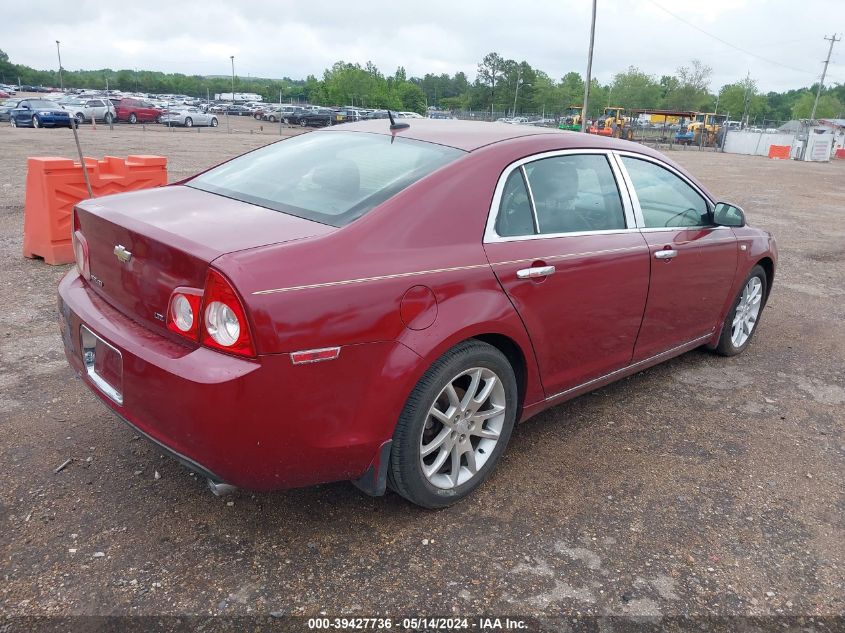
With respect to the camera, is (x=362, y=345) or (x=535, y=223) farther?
(x=535, y=223)

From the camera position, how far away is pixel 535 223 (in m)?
3.15

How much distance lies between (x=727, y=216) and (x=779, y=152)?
147 ft

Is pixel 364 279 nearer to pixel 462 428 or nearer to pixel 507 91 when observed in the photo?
pixel 462 428

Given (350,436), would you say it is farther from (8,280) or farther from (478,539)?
(8,280)

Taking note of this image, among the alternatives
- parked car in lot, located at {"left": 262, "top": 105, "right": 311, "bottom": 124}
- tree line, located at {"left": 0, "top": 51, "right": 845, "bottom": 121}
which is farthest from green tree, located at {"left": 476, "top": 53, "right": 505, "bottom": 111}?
parked car in lot, located at {"left": 262, "top": 105, "right": 311, "bottom": 124}

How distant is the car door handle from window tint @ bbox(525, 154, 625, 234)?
20 cm

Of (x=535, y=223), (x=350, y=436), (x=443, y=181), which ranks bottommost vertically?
(x=350, y=436)

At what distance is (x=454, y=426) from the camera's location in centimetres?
286

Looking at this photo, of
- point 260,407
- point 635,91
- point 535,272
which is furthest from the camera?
point 635,91

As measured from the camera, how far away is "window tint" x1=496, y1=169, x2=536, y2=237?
9.82 ft

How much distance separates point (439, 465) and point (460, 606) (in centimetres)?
60

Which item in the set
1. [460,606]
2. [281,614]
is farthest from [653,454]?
[281,614]

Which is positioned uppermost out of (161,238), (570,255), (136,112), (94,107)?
(161,238)

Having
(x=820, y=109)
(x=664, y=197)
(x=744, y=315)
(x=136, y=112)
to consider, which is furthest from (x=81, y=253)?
(x=820, y=109)
